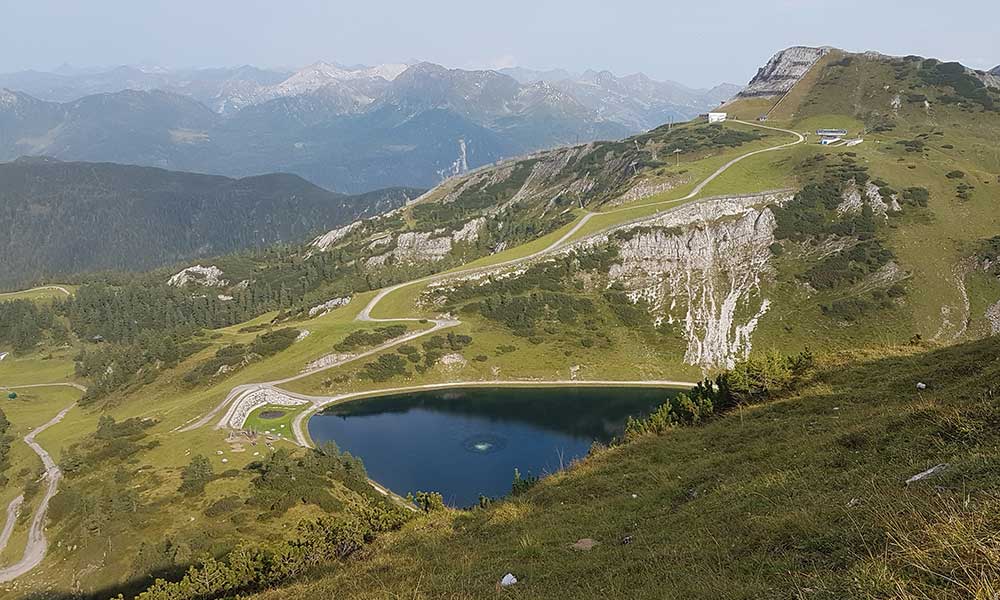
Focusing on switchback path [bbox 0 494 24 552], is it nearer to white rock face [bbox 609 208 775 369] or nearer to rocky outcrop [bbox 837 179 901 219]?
white rock face [bbox 609 208 775 369]

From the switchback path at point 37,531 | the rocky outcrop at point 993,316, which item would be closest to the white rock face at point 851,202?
the rocky outcrop at point 993,316

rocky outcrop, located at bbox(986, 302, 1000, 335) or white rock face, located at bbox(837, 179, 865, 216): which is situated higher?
white rock face, located at bbox(837, 179, 865, 216)

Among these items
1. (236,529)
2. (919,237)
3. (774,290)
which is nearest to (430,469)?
(236,529)

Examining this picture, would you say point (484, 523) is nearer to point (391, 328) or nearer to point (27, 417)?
point (391, 328)

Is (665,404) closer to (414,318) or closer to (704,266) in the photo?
(414,318)

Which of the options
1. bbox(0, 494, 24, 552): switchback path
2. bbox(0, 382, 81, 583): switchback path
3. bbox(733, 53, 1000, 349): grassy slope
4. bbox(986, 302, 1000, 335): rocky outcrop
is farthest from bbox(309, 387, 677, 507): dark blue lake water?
bbox(986, 302, 1000, 335): rocky outcrop

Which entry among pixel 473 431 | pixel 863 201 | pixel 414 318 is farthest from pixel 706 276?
pixel 473 431
